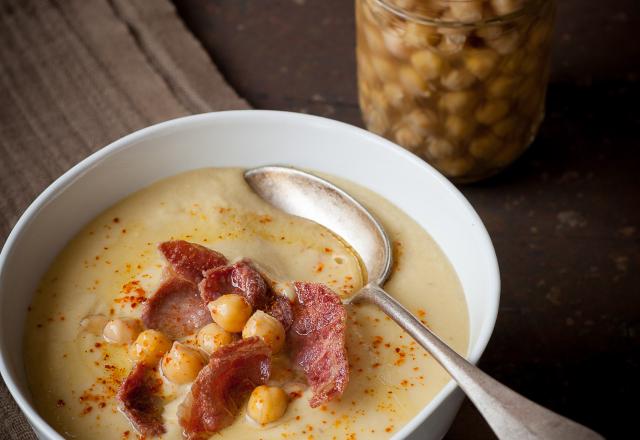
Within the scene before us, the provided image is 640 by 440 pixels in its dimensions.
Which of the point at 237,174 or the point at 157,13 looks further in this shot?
the point at 157,13

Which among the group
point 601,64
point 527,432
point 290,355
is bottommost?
point 601,64

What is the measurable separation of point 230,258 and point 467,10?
2.28ft

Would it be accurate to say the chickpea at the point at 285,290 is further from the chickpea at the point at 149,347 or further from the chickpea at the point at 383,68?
the chickpea at the point at 383,68

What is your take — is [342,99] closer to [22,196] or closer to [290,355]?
[22,196]

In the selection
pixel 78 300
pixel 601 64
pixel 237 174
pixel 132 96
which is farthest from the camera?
pixel 601 64

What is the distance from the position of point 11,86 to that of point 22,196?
39cm

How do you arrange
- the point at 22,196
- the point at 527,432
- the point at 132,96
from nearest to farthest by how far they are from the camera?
the point at 527,432
the point at 22,196
the point at 132,96

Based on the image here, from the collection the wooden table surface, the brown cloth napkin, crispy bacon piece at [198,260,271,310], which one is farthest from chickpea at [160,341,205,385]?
the brown cloth napkin

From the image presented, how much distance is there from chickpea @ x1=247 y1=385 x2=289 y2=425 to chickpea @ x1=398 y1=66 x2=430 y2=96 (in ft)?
2.75

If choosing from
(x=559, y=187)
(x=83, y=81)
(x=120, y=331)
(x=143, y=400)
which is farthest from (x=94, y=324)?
(x=559, y=187)

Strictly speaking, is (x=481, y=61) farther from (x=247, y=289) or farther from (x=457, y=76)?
(x=247, y=289)

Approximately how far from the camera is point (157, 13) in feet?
8.28

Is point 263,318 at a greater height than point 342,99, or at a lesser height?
greater

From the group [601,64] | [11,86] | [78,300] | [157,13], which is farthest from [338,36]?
[78,300]
